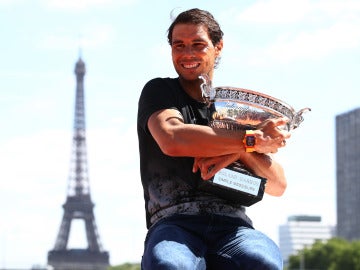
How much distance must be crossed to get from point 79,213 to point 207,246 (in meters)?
135

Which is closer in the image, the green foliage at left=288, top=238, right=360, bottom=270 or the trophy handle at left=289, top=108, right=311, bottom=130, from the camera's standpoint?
the trophy handle at left=289, top=108, right=311, bottom=130

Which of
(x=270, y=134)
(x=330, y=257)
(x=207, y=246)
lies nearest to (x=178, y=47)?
(x=270, y=134)

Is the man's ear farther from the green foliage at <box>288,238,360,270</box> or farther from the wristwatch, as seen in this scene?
the green foliage at <box>288,238,360,270</box>

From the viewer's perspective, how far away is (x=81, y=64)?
15525 cm

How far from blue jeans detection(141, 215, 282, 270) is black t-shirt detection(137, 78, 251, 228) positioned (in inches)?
2.2

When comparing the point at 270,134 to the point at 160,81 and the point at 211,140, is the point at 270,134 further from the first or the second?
the point at 160,81

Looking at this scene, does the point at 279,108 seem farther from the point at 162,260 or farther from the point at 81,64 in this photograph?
the point at 81,64

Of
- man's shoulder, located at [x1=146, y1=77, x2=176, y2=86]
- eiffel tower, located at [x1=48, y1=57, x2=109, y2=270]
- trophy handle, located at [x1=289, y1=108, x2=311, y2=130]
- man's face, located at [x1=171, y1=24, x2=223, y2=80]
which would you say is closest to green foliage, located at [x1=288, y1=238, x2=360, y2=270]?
eiffel tower, located at [x1=48, y1=57, x2=109, y2=270]

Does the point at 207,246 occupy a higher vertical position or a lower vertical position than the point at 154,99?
lower

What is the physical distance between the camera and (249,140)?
4535mm

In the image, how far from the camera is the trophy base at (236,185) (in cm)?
460

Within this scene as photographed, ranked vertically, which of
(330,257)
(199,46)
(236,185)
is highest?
(330,257)

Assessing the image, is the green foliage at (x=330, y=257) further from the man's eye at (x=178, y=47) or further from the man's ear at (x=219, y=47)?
the man's eye at (x=178, y=47)

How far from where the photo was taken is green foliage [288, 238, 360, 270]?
378ft
